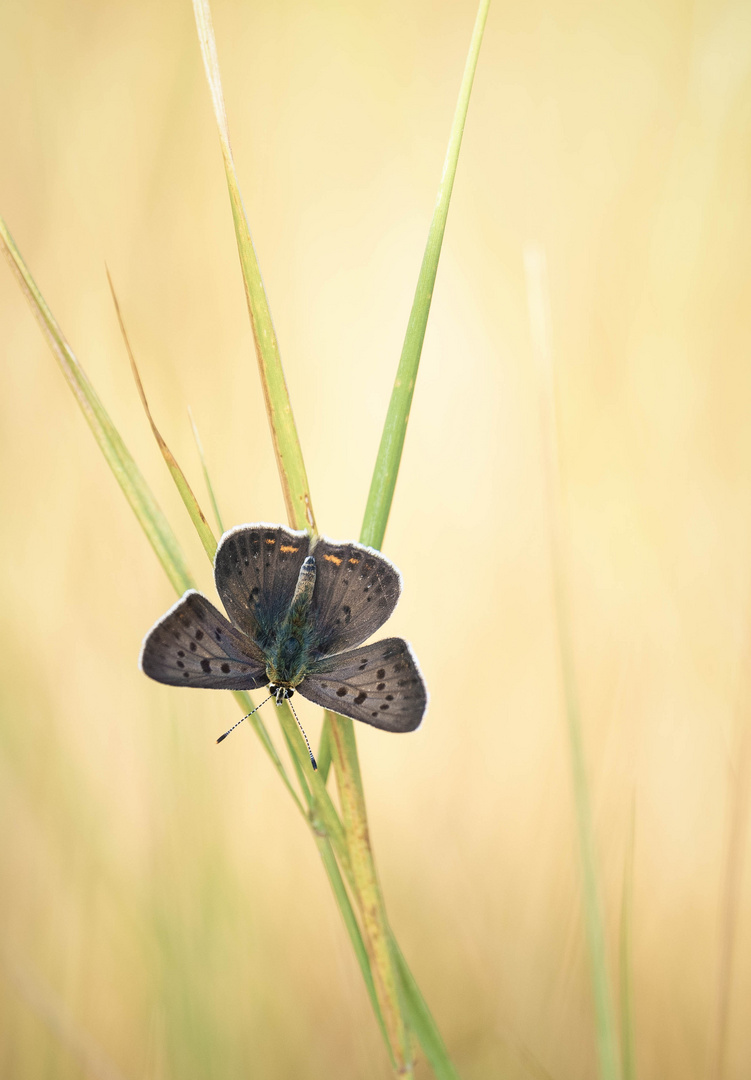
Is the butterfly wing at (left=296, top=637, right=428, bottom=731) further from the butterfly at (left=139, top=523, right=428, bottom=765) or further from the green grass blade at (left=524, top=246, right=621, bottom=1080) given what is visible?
the green grass blade at (left=524, top=246, right=621, bottom=1080)

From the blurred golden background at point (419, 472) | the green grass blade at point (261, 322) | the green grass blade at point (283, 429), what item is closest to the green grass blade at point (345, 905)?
the green grass blade at point (283, 429)

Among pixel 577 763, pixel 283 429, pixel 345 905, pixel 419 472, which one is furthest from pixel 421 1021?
pixel 419 472

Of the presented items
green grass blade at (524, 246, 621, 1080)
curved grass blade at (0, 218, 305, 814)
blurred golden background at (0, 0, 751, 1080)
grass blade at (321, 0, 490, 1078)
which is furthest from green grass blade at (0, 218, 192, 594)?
blurred golden background at (0, 0, 751, 1080)

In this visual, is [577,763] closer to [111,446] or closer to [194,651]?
[194,651]

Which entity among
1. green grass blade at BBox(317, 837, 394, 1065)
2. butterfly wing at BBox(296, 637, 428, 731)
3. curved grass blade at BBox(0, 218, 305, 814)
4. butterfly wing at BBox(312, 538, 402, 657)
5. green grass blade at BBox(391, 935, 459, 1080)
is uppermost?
Result: curved grass blade at BBox(0, 218, 305, 814)

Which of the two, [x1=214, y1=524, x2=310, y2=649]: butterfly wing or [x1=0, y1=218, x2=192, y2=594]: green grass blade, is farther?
[x1=214, y1=524, x2=310, y2=649]: butterfly wing

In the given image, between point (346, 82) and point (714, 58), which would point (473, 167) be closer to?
point (346, 82)
